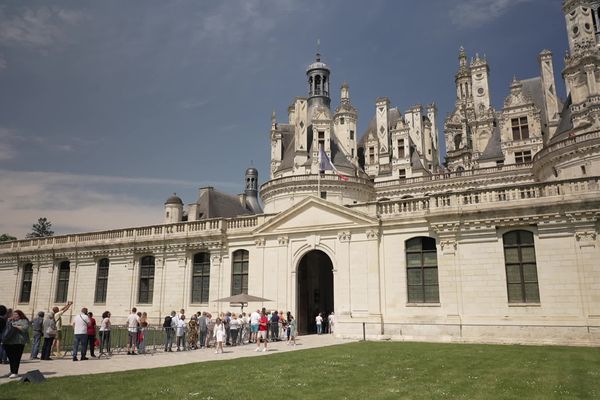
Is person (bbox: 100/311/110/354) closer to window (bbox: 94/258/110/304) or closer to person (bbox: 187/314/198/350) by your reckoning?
person (bbox: 187/314/198/350)

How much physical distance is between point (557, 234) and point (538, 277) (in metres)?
2.13

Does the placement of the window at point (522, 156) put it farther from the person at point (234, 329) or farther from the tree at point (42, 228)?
the tree at point (42, 228)

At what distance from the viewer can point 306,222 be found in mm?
25703

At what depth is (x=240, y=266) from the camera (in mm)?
27875

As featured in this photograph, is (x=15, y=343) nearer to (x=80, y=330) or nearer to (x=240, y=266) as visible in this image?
(x=80, y=330)

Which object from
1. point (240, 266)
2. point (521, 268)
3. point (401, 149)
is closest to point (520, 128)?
point (401, 149)

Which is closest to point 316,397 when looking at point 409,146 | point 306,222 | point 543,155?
point 306,222

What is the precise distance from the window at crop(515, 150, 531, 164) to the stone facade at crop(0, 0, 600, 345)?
12cm

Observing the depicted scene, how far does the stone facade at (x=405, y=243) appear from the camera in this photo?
19.8m

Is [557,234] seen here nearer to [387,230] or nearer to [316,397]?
[387,230]

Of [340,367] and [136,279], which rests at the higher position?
[136,279]

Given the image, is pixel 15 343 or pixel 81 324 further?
pixel 81 324

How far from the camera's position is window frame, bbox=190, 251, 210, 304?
28.8m

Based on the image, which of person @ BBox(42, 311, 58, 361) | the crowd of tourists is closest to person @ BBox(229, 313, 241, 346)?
the crowd of tourists
